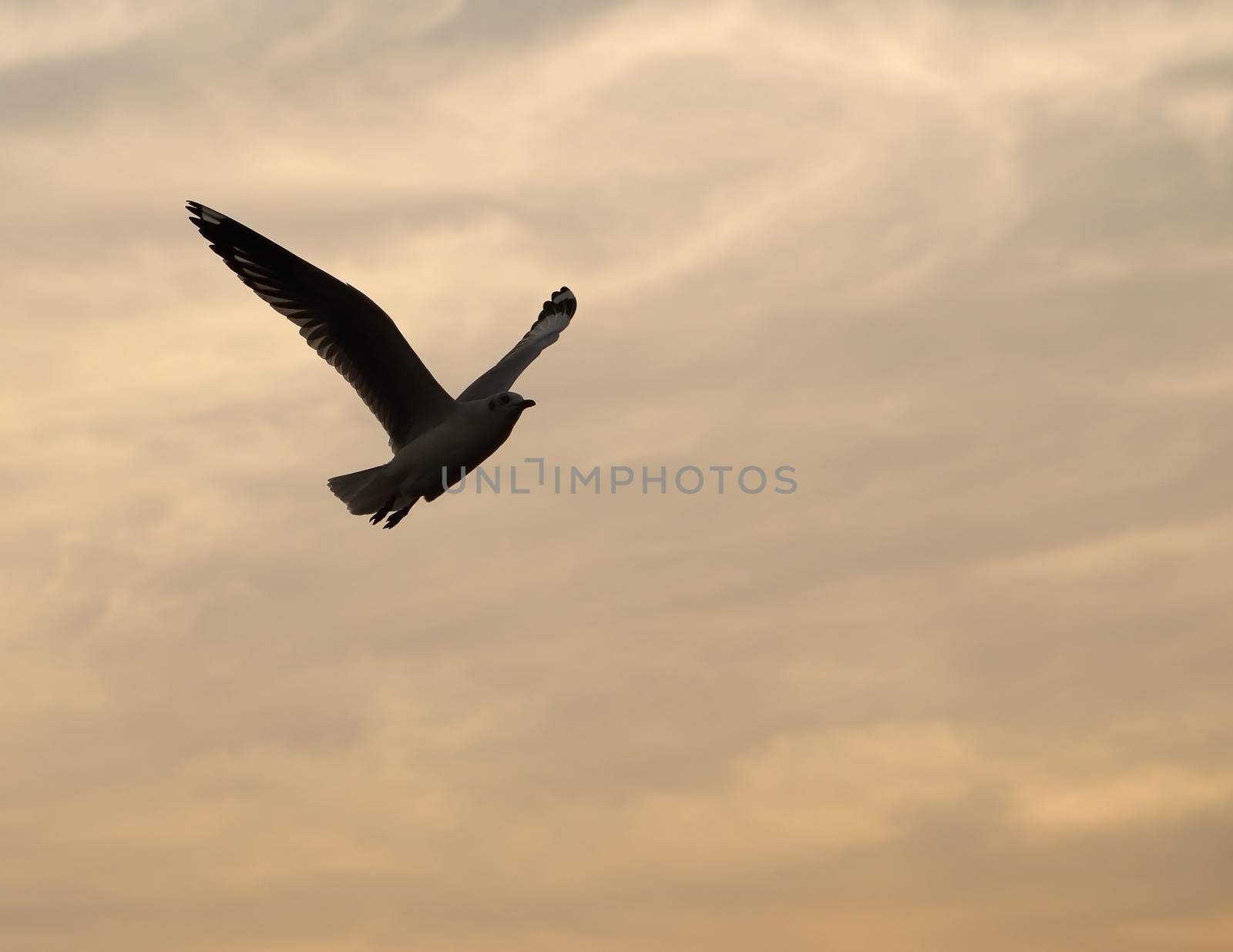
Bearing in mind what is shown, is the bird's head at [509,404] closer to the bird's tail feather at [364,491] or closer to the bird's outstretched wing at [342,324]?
the bird's outstretched wing at [342,324]

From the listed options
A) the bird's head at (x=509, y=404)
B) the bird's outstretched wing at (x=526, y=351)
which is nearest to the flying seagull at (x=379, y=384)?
the bird's head at (x=509, y=404)

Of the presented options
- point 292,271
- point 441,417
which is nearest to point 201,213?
point 292,271

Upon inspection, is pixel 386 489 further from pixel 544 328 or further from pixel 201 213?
pixel 544 328

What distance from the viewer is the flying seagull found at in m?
19.7

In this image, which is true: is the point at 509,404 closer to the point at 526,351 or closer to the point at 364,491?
the point at 364,491

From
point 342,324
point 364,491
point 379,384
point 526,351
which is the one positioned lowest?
point 364,491

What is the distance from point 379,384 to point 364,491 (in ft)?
4.11

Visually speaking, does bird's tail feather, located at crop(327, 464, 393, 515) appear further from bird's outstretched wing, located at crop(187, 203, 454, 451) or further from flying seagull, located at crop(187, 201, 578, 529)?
bird's outstretched wing, located at crop(187, 203, 454, 451)

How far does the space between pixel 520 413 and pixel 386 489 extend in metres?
1.77

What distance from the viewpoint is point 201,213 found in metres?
20.4

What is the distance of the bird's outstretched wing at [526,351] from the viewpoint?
22.1 m

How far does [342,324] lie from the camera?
66.5ft

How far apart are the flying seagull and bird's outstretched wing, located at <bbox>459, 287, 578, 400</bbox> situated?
144 centimetres

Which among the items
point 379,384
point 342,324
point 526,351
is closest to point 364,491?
point 379,384
